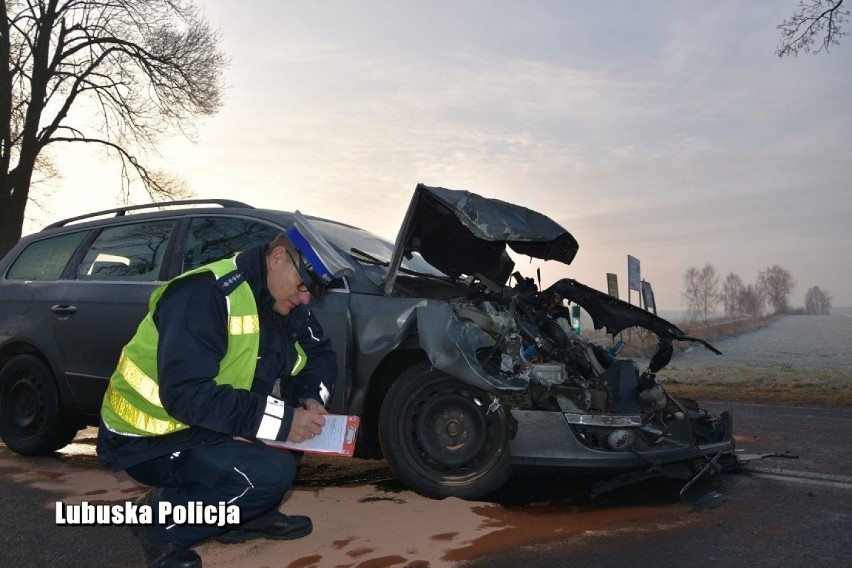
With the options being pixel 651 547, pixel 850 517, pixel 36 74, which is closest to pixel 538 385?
pixel 651 547

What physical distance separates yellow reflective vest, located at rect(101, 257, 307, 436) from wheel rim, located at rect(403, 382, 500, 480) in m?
1.43

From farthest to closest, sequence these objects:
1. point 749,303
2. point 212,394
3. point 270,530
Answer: point 749,303
point 270,530
point 212,394

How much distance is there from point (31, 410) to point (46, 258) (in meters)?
1.18

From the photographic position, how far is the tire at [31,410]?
201 inches

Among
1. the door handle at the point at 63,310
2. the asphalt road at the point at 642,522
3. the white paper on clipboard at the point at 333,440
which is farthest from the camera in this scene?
the door handle at the point at 63,310

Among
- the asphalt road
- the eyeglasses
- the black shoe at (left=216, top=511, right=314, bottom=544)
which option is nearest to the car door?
the asphalt road

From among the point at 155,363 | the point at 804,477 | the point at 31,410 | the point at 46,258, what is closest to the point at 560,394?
the point at 804,477

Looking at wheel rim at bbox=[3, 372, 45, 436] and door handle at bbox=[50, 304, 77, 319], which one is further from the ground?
door handle at bbox=[50, 304, 77, 319]

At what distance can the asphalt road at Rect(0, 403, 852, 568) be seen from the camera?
2980 millimetres

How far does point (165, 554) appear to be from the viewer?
2525 mm

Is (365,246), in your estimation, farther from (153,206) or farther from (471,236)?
(153,206)

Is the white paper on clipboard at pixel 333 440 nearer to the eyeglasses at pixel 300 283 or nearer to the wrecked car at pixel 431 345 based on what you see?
the eyeglasses at pixel 300 283

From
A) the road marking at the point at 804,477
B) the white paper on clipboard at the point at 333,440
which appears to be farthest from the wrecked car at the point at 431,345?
the white paper on clipboard at the point at 333,440

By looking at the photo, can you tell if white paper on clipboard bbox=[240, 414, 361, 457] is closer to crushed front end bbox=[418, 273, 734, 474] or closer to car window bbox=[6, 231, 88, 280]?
crushed front end bbox=[418, 273, 734, 474]
